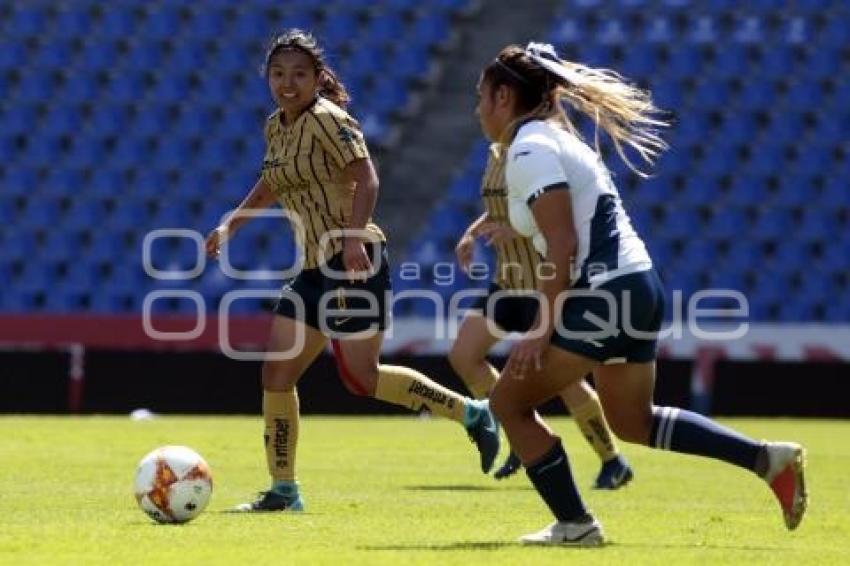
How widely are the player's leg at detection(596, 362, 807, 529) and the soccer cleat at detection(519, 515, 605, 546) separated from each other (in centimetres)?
41

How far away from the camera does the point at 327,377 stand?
803 inches

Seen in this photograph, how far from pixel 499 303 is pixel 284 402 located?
273 centimetres

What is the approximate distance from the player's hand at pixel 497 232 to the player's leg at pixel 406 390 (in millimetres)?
1386

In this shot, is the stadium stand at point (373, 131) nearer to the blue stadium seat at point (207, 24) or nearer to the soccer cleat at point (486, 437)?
the blue stadium seat at point (207, 24)

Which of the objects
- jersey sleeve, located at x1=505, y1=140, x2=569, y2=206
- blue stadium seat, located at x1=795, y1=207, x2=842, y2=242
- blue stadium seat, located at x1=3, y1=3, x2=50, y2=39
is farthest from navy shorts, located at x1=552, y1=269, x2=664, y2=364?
blue stadium seat, located at x1=3, y1=3, x2=50, y2=39

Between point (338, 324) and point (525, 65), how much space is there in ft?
8.27

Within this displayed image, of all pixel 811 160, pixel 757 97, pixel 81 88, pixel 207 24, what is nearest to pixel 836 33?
pixel 757 97

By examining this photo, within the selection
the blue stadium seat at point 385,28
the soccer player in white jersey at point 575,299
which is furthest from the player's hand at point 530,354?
the blue stadium seat at point 385,28

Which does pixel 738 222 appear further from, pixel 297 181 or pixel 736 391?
pixel 297 181

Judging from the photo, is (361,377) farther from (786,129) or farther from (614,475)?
(786,129)

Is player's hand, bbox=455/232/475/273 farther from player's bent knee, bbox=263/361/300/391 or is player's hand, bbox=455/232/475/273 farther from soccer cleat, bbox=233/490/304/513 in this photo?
soccer cleat, bbox=233/490/304/513

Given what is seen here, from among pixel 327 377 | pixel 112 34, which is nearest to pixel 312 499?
pixel 327 377

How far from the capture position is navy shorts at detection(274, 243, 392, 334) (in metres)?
9.16

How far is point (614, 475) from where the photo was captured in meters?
10.9
